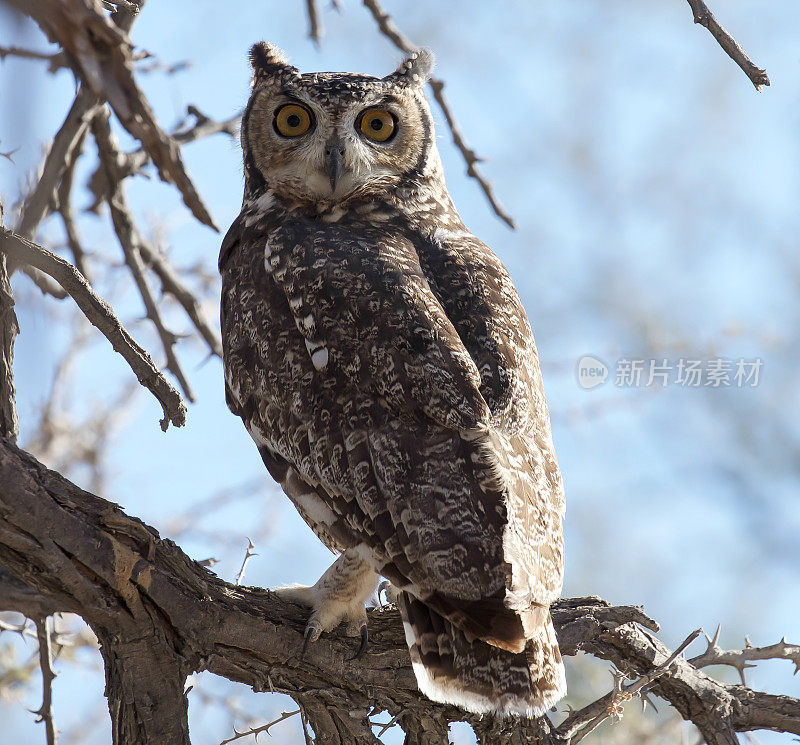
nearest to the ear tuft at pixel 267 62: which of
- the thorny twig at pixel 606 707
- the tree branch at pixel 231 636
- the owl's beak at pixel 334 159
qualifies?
the owl's beak at pixel 334 159

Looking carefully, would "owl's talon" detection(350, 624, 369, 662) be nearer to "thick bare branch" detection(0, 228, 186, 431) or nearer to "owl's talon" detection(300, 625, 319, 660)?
"owl's talon" detection(300, 625, 319, 660)

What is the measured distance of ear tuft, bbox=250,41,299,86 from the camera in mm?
4016

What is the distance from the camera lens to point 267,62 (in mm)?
4098

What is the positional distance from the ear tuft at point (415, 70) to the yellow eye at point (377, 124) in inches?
8.9

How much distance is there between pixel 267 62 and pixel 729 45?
263 centimetres

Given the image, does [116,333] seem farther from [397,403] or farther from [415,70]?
[415,70]

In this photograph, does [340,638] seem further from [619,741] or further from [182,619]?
[619,741]

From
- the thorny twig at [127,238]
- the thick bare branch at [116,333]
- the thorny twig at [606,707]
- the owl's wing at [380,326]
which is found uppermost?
the thorny twig at [127,238]

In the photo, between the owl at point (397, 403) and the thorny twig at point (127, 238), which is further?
the thorny twig at point (127, 238)

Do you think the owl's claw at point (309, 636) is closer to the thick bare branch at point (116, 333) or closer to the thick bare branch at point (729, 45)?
the thick bare branch at point (116, 333)

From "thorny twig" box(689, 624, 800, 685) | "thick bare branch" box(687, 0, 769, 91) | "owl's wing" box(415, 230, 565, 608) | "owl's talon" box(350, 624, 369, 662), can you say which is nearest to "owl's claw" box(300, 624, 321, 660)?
"owl's talon" box(350, 624, 369, 662)

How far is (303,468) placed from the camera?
3.00 m

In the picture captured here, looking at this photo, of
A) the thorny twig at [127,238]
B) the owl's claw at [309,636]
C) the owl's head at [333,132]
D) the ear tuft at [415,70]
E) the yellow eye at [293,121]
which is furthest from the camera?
the ear tuft at [415,70]

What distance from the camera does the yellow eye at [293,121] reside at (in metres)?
3.83
